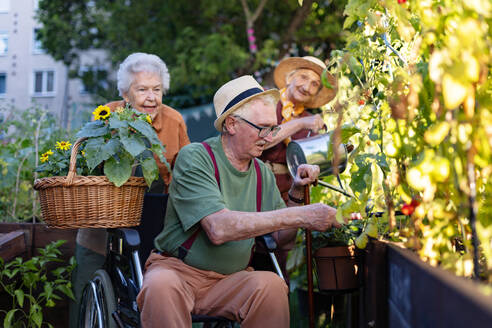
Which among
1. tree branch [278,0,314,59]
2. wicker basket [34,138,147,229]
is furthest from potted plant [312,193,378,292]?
tree branch [278,0,314,59]

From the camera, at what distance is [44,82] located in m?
31.5

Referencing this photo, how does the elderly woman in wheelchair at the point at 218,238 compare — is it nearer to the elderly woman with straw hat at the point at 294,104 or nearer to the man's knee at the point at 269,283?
the man's knee at the point at 269,283

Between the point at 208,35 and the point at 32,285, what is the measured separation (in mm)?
10966

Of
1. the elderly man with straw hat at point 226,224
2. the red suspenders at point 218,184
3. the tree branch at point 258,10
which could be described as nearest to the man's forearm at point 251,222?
the elderly man with straw hat at point 226,224

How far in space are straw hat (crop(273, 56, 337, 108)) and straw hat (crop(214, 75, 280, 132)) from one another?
1179 millimetres

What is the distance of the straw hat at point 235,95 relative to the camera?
2.74m

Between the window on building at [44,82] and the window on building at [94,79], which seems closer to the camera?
the window on building at [94,79]

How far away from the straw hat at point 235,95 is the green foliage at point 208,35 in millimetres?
9516

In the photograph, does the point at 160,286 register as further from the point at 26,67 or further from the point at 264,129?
the point at 26,67

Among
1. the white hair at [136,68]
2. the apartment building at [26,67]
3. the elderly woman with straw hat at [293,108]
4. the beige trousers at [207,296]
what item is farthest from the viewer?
the apartment building at [26,67]

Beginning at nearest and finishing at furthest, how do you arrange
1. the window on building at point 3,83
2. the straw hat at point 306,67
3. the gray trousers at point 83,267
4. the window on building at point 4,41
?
the gray trousers at point 83,267, the straw hat at point 306,67, the window on building at point 3,83, the window on building at point 4,41

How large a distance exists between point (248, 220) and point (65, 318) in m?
1.92

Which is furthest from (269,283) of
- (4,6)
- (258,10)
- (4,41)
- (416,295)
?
(4,6)

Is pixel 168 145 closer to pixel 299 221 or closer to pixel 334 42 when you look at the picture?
pixel 299 221
